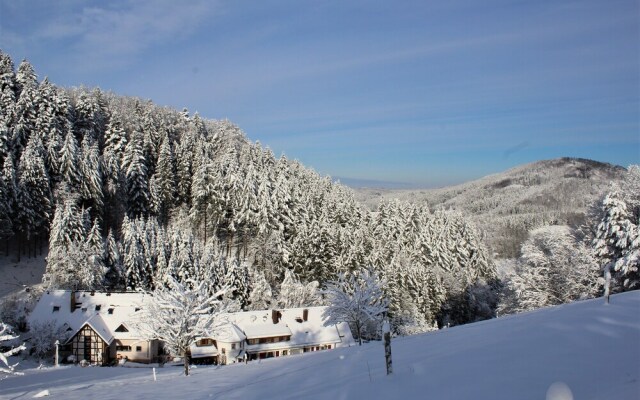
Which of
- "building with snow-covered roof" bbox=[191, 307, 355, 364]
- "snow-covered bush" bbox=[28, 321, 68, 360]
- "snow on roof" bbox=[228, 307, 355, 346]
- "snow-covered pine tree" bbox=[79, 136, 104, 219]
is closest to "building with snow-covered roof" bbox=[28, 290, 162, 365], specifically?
"snow-covered bush" bbox=[28, 321, 68, 360]

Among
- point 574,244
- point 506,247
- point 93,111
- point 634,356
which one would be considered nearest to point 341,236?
point 574,244

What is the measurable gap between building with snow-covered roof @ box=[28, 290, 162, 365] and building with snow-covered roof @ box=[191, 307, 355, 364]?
6.91 meters

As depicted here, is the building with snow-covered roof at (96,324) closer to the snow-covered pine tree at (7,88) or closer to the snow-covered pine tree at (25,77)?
the snow-covered pine tree at (7,88)

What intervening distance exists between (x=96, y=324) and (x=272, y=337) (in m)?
18.0

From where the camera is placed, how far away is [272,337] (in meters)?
49.7

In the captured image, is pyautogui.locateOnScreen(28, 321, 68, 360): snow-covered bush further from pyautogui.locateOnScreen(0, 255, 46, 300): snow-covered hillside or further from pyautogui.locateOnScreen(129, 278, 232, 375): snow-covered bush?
pyautogui.locateOnScreen(129, 278, 232, 375): snow-covered bush

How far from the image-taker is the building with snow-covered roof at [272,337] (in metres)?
47.0

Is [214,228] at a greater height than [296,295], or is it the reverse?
[214,228]

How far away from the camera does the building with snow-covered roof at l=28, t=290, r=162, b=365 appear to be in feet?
152

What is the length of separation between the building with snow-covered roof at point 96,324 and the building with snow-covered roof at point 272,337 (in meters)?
6.91

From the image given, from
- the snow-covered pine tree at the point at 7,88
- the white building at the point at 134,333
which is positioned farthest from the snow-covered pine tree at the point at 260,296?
the snow-covered pine tree at the point at 7,88

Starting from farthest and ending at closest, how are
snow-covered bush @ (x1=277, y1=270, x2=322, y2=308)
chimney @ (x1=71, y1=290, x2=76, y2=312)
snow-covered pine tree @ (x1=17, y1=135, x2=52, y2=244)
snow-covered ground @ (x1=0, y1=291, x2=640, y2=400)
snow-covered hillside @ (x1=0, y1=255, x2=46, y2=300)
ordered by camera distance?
snow-covered bush @ (x1=277, y1=270, x2=322, y2=308)
snow-covered pine tree @ (x1=17, y1=135, x2=52, y2=244)
snow-covered hillside @ (x1=0, y1=255, x2=46, y2=300)
chimney @ (x1=71, y1=290, x2=76, y2=312)
snow-covered ground @ (x1=0, y1=291, x2=640, y2=400)

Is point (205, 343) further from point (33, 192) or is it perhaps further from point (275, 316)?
point (33, 192)

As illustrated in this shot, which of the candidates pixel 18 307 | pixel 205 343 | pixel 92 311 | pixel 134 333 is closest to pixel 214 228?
pixel 92 311
